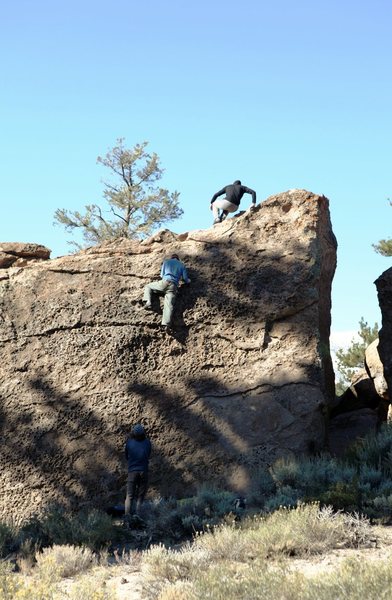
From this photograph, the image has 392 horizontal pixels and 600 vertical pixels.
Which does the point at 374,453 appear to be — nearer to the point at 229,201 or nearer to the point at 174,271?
the point at 174,271

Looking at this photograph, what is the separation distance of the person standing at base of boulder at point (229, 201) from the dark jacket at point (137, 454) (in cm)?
482

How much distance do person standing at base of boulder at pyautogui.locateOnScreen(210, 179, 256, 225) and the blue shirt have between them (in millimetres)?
2074

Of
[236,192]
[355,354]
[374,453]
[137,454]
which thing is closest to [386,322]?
[374,453]

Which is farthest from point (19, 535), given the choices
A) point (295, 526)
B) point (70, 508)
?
point (295, 526)

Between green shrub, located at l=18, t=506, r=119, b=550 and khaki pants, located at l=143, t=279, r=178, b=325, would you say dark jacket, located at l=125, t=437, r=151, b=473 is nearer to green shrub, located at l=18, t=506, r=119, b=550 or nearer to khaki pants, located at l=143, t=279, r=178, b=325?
green shrub, located at l=18, t=506, r=119, b=550

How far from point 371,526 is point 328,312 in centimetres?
593

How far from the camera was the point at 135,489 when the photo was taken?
11023mm

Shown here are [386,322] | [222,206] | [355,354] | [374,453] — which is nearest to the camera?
[374,453]

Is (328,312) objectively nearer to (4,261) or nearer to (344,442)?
(344,442)

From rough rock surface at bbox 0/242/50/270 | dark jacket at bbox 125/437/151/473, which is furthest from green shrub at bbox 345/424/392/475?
rough rock surface at bbox 0/242/50/270

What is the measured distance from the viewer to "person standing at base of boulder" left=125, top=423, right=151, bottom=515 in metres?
10.9

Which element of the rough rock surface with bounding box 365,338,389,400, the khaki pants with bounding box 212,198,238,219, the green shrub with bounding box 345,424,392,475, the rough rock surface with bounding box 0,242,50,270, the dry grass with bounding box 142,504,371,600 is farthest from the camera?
the rough rock surface with bounding box 365,338,389,400

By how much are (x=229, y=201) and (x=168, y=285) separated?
269 centimetres

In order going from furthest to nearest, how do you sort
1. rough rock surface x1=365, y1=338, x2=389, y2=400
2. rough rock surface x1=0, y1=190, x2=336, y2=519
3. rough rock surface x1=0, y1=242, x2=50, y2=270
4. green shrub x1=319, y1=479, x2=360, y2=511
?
1. rough rock surface x1=365, y1=338, x2=389, y2=400
2. rough rock surface x1=0, y1=242, x2=50, y2=270
3. rough rock surface x1=0, y1=190, x2=336, y2=519
4. green shrub x1=319, y1=479, x2=360, y2=511
